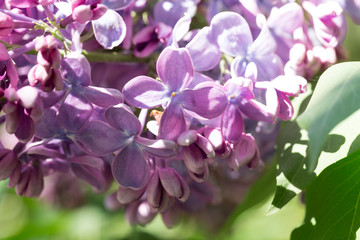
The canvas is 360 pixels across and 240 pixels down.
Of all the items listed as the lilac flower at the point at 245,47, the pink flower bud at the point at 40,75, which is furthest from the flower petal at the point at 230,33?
the pink flower bud at the point at 40,75

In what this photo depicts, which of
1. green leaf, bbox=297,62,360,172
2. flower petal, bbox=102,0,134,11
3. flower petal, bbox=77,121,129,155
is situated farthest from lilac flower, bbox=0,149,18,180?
green leaf, bbox=297,62,360,172

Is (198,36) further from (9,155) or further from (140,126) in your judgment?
(9,155)

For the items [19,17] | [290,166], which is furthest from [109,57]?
[290,166]

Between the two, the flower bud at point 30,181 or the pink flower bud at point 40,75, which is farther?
the flower bud at point 30,181

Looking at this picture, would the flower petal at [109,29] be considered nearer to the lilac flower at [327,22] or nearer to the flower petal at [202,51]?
the flower petal at [202,51]

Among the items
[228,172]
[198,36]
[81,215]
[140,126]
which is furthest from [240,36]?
[81,215]

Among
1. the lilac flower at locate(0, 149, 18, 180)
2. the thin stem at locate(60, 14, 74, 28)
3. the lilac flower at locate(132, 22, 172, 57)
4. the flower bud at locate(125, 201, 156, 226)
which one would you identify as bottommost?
the flower bud at locate(125, 201, 156, 226)

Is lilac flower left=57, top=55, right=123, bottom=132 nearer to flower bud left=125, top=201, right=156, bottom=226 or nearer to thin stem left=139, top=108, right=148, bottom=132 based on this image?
thin stem left=139, top=108, right=148, bottom=132

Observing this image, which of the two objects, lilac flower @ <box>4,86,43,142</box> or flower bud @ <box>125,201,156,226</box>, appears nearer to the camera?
lilac flower @ <box>4,86,43,142</box>
